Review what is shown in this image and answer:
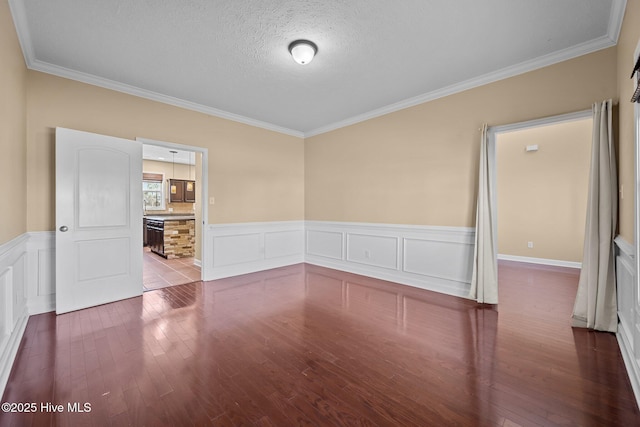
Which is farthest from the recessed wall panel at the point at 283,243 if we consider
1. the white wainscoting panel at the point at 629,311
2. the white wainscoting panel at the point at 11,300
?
the white wainscoting panel at the point at 629,311

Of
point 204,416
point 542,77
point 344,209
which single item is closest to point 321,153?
point 344,209

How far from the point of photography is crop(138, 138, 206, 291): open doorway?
4828mm

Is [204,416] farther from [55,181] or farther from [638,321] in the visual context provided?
[55,181]

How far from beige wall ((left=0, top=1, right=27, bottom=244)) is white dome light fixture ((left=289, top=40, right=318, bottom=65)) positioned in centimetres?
223

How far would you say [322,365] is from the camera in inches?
85.7

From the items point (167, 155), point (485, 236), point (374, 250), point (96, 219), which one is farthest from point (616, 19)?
point (167, 155)

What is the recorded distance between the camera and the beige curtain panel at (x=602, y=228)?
2.64 meters

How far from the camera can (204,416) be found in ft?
5.39

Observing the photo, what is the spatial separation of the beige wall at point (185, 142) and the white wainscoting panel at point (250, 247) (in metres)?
0.17

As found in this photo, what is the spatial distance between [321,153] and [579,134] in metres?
5.02

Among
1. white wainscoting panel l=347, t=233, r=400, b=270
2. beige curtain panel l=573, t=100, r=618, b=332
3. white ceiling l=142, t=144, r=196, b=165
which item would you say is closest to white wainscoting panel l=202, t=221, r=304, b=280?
white wainscoting panel l=347, t=233, r=400, b=270

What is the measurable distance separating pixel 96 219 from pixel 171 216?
3.47m

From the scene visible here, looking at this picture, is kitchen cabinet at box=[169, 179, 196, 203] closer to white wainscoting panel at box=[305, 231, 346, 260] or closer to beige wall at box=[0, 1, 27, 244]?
white wainscoting panel at box=[305, 231, 346, 260]

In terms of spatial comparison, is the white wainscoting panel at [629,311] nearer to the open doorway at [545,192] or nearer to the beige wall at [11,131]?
the open doorway at [545,192]
